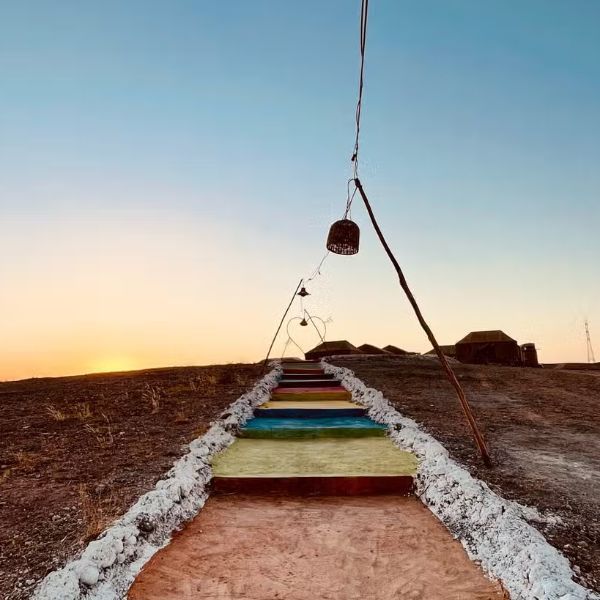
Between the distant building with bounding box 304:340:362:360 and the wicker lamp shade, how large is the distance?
2039cm

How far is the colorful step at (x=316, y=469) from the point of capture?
4.35 m

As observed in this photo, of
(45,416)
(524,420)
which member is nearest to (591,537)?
(524,420)

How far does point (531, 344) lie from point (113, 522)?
25.8 meters

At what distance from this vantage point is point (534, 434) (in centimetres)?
567

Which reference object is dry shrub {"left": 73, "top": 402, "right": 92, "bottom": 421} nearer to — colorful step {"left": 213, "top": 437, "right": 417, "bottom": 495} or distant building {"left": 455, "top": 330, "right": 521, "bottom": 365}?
colorful step {"left": 213, "top": 437, "right": 417, "bottom": 495}

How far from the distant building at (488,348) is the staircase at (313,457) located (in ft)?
73.7

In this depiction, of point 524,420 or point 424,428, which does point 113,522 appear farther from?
point 524,420

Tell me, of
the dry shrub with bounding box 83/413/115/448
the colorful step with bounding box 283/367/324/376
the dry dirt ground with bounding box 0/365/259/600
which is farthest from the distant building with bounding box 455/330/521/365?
A: the dry shrub with bounding box 83/413/115/448

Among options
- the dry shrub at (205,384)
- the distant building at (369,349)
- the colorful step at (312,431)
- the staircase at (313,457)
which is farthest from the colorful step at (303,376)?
the distant building at (369,349)

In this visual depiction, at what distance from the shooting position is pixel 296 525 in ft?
11.9

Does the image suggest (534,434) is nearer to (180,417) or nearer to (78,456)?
(180,417)

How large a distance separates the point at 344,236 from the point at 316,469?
353 centimetres

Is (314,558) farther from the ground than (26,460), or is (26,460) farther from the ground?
(26,460)

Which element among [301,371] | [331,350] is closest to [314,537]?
[301,371]
